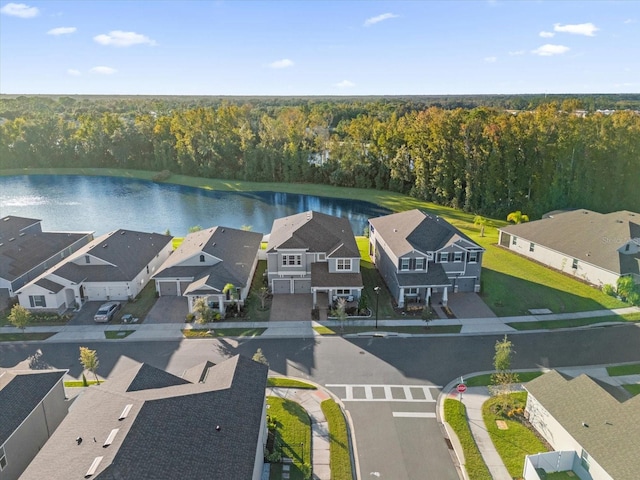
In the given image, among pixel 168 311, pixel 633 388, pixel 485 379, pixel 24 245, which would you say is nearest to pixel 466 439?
pixel 485 379

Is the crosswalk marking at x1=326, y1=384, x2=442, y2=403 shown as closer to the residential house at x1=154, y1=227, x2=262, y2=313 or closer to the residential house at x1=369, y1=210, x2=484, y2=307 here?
the residential house at x1=369, y1=210, x2=484, y2=307

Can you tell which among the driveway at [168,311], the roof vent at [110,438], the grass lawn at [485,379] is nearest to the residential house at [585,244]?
the grass lawn at [485,379]

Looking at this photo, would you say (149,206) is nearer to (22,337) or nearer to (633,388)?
(22,337)

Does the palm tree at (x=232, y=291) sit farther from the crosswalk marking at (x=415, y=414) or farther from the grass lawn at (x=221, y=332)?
the crosswalk marking at (x=415, y=414)

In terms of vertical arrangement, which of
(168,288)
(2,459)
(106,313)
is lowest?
(106,313)

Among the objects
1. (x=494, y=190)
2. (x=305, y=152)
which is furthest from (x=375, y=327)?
(x=305, y=152)

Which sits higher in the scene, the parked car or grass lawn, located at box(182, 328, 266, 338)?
the parked car

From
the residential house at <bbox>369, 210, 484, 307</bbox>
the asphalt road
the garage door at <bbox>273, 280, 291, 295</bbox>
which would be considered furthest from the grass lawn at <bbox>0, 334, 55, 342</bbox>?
the residential house at <bbox>369, 210, 484, 307</bbox>
